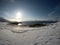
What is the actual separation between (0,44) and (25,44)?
1723mm

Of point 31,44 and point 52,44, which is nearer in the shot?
point 52,44

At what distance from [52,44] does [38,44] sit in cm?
94

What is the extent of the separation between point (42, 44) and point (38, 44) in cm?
27

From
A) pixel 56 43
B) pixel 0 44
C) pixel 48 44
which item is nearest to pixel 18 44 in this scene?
pixel 0 44

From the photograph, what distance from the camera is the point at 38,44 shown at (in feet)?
18.7

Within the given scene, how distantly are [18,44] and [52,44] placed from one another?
239 cm

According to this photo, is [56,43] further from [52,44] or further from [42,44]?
[42,44]

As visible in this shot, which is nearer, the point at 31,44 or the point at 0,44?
the point at 0,44

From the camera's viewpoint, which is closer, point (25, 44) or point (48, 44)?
point (48, 44)

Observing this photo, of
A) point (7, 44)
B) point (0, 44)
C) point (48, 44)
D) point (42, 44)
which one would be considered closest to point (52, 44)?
point (48, 44)

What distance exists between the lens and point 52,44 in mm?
5621

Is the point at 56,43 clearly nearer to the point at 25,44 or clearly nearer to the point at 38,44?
the point at 38,44

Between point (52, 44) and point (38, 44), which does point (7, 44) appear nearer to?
point (38, 44)

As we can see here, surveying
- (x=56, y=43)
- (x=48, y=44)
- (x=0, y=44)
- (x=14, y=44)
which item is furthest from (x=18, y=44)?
(x=56, y=43)
